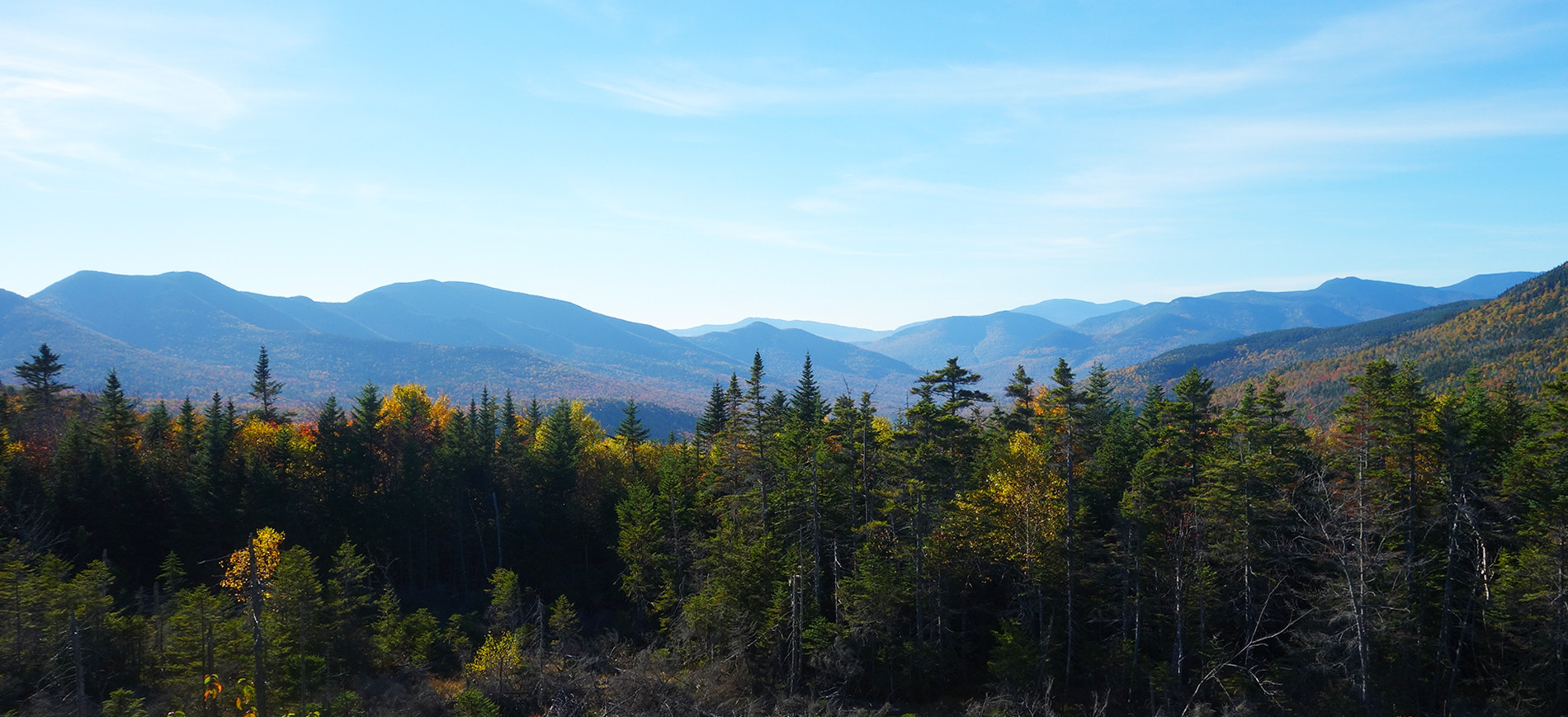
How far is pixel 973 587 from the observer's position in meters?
36.7

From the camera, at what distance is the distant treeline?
2762cm

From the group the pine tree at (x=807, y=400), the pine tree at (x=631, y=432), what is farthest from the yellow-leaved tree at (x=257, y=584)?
the pine tree at (x=807, y=400)

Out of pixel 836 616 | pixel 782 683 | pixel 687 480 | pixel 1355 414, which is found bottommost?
pixel 782 683

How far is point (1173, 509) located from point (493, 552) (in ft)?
149

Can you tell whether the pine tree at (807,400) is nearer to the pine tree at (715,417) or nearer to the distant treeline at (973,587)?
the pine tree at (715,417)

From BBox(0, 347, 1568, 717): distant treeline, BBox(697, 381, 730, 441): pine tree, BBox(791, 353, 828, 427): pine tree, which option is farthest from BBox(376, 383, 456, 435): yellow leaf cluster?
BBox(791, 353, 828, 427): pine tree

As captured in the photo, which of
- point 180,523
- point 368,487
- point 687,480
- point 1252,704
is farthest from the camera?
point 368,487

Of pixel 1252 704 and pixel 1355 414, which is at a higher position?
pixel 1355 414

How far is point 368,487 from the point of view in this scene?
171ft

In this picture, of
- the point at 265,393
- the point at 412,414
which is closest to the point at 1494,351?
the point at 412,414

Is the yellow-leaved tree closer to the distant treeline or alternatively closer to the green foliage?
→ the distant treeline

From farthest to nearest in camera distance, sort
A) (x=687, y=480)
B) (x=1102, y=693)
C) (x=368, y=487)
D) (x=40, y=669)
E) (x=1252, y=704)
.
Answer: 1. (x=368, y=487)
2. (x=687, y=480)
3. (x=1102, y=693)
4. (x=1252, y=704)
5. (x=40, y=669)

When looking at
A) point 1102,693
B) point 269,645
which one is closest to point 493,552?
point 269,645

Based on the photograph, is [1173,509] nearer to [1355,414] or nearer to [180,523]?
[1355,414]
